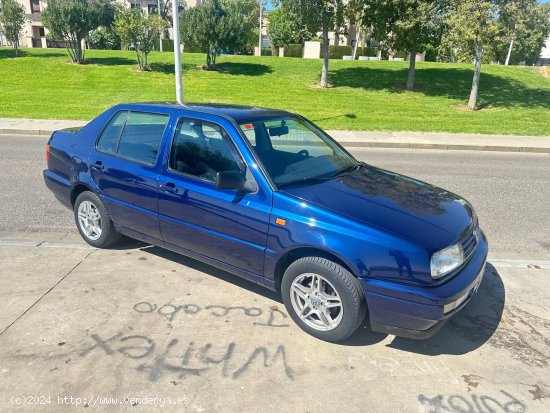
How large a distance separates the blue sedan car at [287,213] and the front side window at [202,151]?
1 cm

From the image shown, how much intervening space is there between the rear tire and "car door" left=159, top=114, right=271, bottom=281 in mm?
892

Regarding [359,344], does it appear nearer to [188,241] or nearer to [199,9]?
[188,241]

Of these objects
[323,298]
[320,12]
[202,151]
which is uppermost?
[320,12]

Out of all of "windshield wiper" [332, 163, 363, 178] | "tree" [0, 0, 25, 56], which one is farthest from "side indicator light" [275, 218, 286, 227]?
"tree" [0, 0, 25, 56]

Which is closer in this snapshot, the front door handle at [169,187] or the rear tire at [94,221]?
the front door handle at [169,187]

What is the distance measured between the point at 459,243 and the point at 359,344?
3.40 feet

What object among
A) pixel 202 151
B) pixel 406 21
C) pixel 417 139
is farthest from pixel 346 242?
pixel 406 21

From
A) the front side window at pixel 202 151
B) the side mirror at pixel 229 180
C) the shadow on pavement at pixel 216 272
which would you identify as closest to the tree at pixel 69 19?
the shadow on pavement at pixel 216 272

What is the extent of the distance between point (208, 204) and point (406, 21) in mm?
18146

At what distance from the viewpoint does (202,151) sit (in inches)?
151

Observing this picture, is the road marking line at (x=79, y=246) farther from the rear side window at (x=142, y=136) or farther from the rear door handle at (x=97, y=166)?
the rear side window at (x=142, y=136)

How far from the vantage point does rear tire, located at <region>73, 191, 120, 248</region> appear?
4.61 m

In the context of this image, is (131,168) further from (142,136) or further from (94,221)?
(94,221)

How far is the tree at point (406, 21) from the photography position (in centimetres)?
1772
